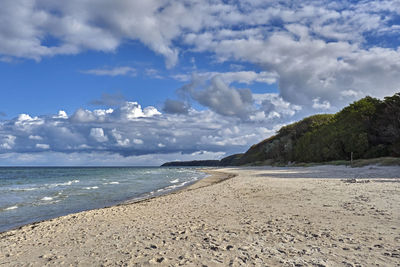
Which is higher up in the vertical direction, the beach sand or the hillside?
the hillside

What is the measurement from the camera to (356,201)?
1151 cm

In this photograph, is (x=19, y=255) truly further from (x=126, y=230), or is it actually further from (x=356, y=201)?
(x=356, y=201)

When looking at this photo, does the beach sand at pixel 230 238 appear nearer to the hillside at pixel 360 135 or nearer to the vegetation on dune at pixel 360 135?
the hillside at pixel 360 135

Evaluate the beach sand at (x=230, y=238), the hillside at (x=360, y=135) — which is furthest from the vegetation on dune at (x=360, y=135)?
the beach sand at (x=230, y=238)

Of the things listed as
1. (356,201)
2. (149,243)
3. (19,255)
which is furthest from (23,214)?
(356,201)

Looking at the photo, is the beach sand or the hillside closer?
the beach sand

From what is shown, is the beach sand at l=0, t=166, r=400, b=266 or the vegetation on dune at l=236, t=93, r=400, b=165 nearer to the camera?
the beach sand at l=0, t=166, r=400, b=266

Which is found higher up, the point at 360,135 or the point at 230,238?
the point at 360,135

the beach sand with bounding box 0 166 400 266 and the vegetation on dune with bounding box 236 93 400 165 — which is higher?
the vegetation on dune with bounding box 236 93 400 165

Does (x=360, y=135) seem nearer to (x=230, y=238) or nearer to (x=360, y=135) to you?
(x=360, y=135)

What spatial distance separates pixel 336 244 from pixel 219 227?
3651mm

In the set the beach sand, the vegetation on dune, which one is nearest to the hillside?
the vegetation on dune

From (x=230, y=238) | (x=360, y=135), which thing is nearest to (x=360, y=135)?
(x=360, y=135)

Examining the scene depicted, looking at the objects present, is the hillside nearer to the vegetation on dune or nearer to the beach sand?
the vegetation on dune
